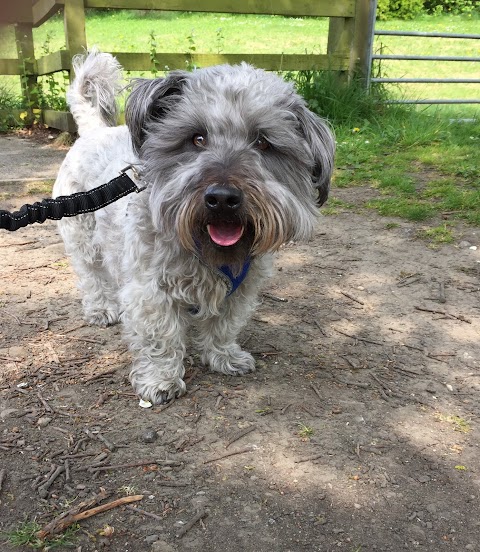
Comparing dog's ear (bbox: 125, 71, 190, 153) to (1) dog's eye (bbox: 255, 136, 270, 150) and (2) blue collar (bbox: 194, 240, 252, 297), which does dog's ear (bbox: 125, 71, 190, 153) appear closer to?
(1) dog's eye (bbox: 255, 136, 270, 150)

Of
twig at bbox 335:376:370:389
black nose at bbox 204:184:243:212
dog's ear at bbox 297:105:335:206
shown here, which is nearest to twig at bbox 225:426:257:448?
twig at bbox 335:376:370:389

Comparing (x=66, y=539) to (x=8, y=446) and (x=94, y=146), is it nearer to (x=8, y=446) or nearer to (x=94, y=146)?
(x=8, y=446)

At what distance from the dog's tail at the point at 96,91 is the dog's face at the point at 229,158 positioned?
4.79ft

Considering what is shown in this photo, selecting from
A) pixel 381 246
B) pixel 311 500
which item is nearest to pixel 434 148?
pixel 381 246

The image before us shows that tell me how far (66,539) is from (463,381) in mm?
2266

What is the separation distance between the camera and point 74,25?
7949 millimetres

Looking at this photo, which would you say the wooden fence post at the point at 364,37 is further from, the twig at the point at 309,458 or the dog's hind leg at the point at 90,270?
the twig at the point at 309,458

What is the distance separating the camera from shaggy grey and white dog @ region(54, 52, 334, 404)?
2.56m

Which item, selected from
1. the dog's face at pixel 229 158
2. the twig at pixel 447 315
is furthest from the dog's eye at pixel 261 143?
the twig at pixel 447 315

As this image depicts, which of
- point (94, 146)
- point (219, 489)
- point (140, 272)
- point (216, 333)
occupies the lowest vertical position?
point (219, 489)

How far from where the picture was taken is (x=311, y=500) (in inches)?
95.2

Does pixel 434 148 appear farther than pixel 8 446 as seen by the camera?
Yes

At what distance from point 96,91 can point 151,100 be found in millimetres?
1703

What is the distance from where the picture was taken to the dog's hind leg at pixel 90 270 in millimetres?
3963
